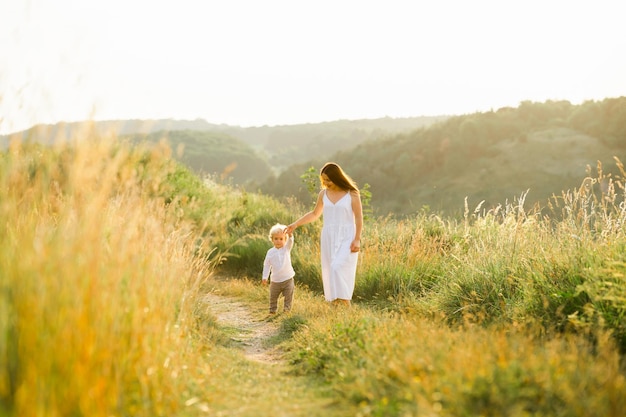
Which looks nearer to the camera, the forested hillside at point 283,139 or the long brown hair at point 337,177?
the long brown hair at point 337,177

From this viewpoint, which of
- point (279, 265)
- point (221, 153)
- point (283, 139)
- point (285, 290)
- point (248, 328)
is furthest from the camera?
point (283, 139)

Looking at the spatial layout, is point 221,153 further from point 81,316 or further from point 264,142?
point 81,316

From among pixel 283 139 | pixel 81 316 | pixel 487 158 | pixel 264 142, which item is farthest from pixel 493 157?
pixel 264 142

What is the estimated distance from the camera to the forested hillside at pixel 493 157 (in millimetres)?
36500

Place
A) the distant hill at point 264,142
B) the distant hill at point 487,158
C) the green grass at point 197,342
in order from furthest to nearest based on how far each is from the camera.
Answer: the distant hill at point 264,142 → the distant hill at point 487,158 → the green grass at point 197,342

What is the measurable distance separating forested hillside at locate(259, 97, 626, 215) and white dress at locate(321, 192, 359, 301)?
92.0ft

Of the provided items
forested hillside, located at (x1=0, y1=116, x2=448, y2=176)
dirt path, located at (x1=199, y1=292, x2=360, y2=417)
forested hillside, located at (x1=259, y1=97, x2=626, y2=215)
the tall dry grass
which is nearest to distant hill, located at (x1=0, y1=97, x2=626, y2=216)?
forested hillside, located at (x1=259, y1=97, x2=626, y2=215)

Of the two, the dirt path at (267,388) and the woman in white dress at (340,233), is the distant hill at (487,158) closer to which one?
the woman in white dress at (340,233)

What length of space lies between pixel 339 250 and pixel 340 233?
0.70 feet

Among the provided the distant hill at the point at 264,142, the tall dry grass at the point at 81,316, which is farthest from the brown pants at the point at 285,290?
the distant hill at the point at 264,142

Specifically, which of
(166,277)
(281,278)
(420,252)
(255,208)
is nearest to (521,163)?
(255,208)

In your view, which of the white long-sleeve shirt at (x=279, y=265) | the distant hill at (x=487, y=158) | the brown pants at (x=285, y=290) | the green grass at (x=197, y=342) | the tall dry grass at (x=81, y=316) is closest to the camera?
the tall dry grass at (x=81, y=316)

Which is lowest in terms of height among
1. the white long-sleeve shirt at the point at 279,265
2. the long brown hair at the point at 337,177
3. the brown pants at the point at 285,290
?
the brown pants at the point at 285,290

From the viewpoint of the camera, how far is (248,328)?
7.45m
